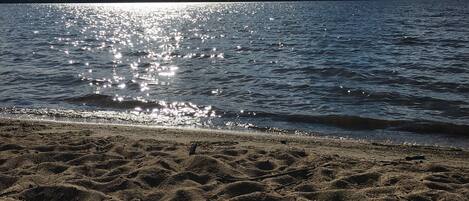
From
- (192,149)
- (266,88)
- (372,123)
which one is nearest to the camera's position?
(192,149)

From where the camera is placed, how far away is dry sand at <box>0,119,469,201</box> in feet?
19.2

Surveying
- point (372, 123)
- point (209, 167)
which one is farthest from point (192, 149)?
point (372, 123)

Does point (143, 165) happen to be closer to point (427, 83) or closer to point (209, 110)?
point (209, 110)

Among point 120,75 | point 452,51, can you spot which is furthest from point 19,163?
point 452,51

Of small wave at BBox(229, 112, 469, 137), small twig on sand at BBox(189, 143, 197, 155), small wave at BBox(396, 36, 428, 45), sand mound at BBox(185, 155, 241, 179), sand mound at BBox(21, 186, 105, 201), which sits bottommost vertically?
sand mound at BBox(21, 186, 105, 201)

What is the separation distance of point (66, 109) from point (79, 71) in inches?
248

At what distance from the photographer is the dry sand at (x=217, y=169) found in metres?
5.86

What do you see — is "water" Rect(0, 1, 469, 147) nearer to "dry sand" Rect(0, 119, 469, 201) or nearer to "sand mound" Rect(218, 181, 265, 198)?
"dry sand" Rect(0, 119, 469, 201)

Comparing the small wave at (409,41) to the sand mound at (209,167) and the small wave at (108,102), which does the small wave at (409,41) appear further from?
the sand mound at (209,167)

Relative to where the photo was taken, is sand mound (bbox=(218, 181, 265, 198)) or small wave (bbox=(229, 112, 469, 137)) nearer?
sand mound (bbox=(218, 181, 265, 198))

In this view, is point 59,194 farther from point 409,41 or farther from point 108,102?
point 409,41

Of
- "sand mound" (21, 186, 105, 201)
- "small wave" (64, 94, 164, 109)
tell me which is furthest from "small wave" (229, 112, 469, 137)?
"sand mound" (21, 186, 105, 201)

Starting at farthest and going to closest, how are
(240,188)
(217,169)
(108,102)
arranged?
(108,102) < (217,169) < (240,188)

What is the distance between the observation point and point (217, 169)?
22.1 feet
